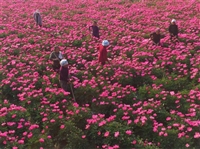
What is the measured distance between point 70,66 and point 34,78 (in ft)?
5.32

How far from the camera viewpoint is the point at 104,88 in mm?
7406

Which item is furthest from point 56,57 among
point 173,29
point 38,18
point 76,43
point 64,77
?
point 38,18

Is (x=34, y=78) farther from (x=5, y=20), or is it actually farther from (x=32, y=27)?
(x=5, y=20)

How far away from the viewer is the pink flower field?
18.9 feet

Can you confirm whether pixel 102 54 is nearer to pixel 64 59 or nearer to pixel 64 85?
pixel 64 59

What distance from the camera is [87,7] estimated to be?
1828 cm

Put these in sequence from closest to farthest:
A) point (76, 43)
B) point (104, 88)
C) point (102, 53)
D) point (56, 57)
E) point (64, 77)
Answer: point (104, 88) < point (64, 77) < point (56, 57) < point (102, 53) < point (76, 43)

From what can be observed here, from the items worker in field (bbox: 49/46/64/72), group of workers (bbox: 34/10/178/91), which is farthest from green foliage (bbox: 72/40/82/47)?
worker in field (bbox: 49/46/64/72)

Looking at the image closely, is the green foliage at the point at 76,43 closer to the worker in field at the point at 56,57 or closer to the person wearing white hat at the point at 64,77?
the worker in field at the point at 56,57

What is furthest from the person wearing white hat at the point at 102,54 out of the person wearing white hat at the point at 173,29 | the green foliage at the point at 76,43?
the person wearing white hat at the point at 173,29

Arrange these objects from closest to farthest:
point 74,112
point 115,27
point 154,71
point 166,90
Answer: point 74,112 < point 166,90 < point 154,71 < point 115,27

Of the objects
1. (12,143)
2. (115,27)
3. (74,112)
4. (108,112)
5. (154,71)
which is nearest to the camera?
(12,143)

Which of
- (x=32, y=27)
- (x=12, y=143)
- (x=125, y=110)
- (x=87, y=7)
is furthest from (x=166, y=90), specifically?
(x=87, y=7)

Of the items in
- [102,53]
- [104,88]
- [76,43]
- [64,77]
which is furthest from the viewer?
[76,43]
